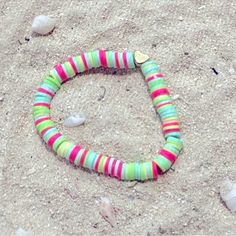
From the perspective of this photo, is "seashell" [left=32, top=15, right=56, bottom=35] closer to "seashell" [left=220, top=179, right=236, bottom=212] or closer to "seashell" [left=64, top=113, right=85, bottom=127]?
"seashell" [left=64, top=113, right=85, bottom=127]

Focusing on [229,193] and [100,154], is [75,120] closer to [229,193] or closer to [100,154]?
[100,154]

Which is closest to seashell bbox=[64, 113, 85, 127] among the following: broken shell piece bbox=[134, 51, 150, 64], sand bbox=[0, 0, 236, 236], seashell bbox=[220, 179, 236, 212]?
sand bbox=[0, 0, 236, 236]

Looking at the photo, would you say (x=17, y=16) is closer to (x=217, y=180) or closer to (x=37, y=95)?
(x=37, y=95)

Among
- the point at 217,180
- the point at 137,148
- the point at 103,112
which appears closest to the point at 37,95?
the point at 103,112

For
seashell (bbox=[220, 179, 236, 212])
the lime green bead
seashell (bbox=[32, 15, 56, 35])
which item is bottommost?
seashell (bbox=[220, 179, 236, 212])

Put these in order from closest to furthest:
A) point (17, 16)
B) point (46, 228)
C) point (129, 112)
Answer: point (46, 228)
point (129, 112)
point (17, 16)

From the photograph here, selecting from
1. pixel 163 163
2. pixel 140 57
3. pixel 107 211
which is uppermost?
pixel 140 57

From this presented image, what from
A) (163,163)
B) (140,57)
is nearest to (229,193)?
(163,163)
